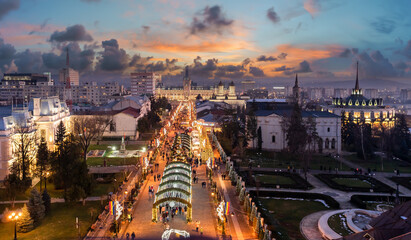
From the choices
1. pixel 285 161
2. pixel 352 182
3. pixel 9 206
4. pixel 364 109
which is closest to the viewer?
pixel 9 206

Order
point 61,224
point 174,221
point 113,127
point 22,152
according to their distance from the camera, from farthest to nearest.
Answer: point 113,127 < point 22,152 < point 174,221 < point 61,224

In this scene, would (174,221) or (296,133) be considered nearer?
(174,221)

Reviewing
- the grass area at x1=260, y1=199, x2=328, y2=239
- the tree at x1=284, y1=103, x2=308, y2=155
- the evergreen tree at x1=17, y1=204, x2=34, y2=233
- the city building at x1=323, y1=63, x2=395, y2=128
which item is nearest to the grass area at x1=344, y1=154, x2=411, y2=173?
the tree at x1=284, y1=103, x2=308, y2=155

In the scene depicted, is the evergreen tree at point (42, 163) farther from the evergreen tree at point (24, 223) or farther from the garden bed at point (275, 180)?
the garden bed at point (275, 180)

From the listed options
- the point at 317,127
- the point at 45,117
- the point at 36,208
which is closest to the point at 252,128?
the point at 317,127

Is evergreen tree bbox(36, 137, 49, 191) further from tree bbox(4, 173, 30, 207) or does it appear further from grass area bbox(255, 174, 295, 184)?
grass area bbox(255, 174, 295, 184)

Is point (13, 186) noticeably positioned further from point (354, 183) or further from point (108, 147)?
point (354, 183)
